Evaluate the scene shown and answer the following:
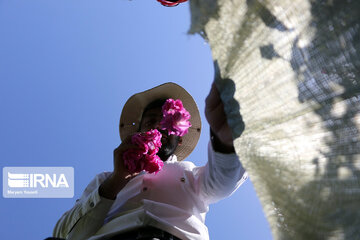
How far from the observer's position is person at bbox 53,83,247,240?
4.51 feet

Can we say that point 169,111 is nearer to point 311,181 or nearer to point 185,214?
point 185,214

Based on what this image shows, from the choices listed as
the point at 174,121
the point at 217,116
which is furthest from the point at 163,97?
the point at 217,116

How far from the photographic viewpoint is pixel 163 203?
1.62m

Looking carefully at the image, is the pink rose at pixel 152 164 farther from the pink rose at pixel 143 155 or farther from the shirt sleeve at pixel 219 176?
the shirt sleeve at pixel 219 176

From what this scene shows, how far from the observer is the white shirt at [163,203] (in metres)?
1.45

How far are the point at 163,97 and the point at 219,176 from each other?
152cm

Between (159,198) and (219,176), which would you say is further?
(159,198)

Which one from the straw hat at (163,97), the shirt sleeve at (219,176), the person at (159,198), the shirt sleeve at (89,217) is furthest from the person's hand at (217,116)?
the straw hat at (163,97)

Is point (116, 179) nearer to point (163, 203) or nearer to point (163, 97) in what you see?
point (163, 203)

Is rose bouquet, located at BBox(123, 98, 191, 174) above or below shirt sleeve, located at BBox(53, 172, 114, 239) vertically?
above

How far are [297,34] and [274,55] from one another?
8 cm

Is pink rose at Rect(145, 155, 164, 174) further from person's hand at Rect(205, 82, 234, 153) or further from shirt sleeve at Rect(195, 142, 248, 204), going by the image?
person's hand at Rect(205, 82, 234, 153)

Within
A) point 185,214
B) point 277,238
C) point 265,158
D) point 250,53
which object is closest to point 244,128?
point 265,158

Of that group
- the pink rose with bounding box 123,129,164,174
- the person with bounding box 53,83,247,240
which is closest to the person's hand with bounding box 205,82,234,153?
the person with bounding box 53,83,247,240
